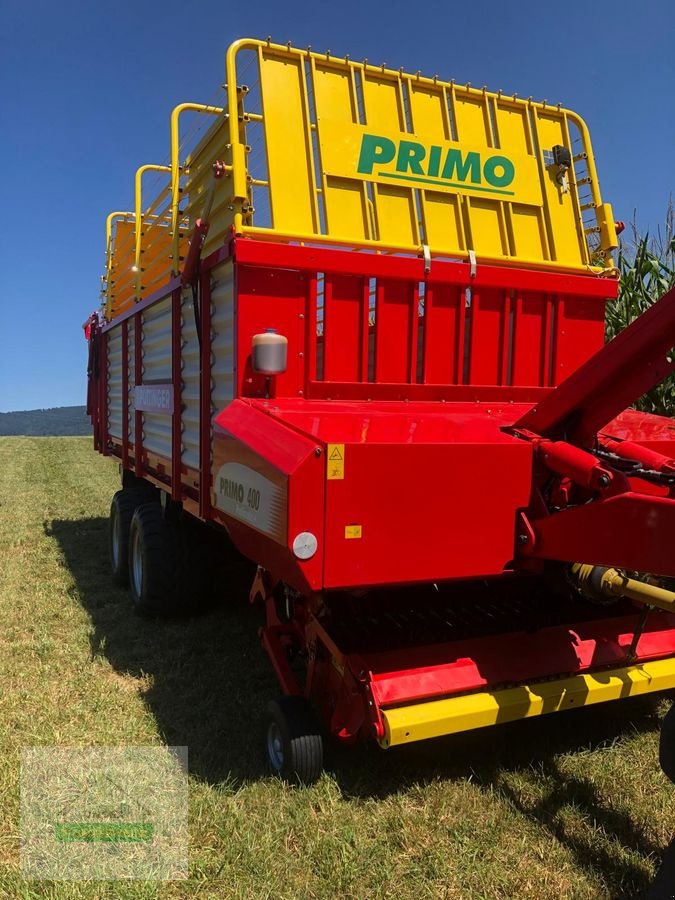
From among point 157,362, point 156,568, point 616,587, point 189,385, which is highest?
point 157,362

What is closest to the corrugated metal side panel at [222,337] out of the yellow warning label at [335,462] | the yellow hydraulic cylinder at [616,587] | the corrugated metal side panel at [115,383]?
the yellow warning label at [335,462]

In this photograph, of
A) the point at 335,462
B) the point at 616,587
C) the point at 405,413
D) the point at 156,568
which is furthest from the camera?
the point at 156,568

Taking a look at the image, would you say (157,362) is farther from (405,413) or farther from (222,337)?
(405,413)

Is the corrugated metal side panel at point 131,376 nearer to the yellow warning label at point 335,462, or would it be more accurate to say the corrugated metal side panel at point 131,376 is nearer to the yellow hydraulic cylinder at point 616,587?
the yellow warning label at point 335,462

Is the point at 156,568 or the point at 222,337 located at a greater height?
the point at 222,337

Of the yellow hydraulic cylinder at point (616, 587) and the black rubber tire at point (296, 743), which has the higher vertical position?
the yellow hydraulic cylinder at point (616, 587)

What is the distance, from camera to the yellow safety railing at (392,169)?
3479mm

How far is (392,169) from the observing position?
3.74 meters

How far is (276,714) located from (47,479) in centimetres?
1141

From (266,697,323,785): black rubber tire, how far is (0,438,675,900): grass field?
60 mm

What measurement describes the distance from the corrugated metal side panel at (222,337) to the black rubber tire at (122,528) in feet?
7.92

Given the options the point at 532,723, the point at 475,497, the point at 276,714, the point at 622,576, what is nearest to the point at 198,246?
the point at 475,497

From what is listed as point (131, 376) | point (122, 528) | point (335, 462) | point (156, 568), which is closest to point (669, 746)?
point (335, 462)

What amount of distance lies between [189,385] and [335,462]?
77.9 inches
